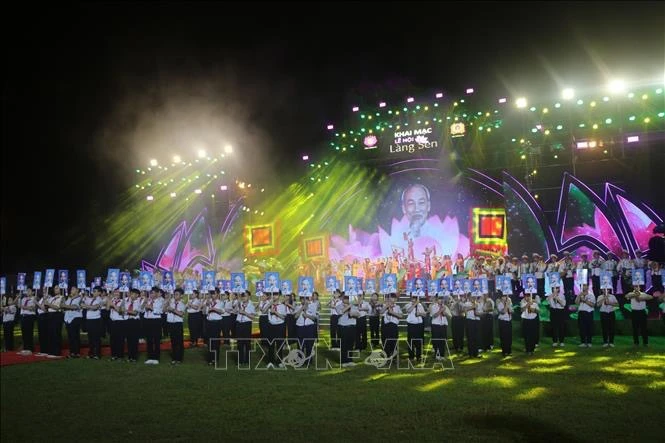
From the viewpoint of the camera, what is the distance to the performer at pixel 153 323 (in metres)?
14.1

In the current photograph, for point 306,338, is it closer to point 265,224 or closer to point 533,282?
point 533,282

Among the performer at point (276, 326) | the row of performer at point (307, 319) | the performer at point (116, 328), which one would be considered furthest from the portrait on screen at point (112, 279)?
the performer at point (276, 326)

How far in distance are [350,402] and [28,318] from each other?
40.8 ft

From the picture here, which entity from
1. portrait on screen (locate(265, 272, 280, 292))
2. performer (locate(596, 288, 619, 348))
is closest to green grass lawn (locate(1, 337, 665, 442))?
performer (locate(596, 288, 619, 348))

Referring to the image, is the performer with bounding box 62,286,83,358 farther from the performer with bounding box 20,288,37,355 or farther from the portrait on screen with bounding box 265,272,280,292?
the portrait on screen with bounding box 265,272,280,292

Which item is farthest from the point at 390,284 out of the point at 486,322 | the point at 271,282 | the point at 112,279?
the point at 112,279

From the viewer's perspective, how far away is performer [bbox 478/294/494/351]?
47.9ft

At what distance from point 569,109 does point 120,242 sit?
2296 centimetres

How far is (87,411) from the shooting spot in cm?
924

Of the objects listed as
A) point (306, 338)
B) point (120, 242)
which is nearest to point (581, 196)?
point (306, 338)

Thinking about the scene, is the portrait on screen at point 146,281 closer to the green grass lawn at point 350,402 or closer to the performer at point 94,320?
the performer at point 94,320

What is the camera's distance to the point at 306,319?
13656mm

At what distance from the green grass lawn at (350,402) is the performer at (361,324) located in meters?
2.70

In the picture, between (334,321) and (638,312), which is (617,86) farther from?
(334,321)
